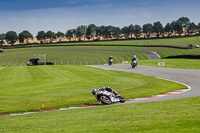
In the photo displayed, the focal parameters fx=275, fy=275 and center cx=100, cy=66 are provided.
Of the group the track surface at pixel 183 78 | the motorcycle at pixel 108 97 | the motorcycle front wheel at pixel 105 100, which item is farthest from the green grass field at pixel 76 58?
the motorcycle front wheel at pixel 105 100

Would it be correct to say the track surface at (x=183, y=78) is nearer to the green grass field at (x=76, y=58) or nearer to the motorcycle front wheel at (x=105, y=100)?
the motorcycle front wheel at (x=105, y=100)

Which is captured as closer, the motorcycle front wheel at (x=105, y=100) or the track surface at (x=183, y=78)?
the motorcycle front wheel at (x=105, y=100)

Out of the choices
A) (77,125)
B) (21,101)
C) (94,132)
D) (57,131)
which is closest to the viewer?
(94,132)

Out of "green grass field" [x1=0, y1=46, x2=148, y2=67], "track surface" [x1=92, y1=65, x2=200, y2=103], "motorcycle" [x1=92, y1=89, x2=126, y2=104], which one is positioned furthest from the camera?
"green grass field" [x1=0, y1=46, x2=148, y2=67]

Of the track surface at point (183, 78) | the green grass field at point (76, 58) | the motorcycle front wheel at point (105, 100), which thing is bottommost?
the green grass field at point (76, 58)

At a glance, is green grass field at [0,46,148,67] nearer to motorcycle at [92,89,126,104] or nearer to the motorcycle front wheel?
motorcycle at [92,89,126,104]

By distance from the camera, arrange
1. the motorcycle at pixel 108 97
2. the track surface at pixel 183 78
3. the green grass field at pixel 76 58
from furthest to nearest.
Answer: the green grass field at pixel 76 58 < the track surface at pixel 183 78 < the motorcycle at pixel 108 97

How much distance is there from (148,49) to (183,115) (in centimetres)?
9583

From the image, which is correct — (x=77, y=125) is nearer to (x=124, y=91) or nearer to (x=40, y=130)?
(x=40, y=130)

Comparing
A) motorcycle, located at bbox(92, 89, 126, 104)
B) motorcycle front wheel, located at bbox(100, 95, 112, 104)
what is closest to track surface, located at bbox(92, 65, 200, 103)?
motorcycle, located at bbox(92, 89, 126, 104)

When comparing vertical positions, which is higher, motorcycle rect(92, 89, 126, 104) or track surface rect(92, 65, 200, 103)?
motorcycle rect(92, 89, 126, 104)

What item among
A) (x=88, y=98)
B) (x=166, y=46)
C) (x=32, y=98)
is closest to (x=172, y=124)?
(x=88, y=98)

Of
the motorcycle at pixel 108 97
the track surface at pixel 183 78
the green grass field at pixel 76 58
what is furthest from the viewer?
the green grass field at pixel 76 58

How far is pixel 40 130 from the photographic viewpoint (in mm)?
9227
